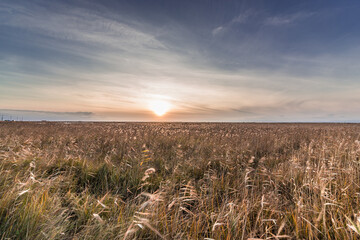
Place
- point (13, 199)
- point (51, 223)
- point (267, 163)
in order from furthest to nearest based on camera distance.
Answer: point (267, 163) → point (13, 199) → point (51, 223)

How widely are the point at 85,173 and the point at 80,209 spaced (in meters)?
2.15

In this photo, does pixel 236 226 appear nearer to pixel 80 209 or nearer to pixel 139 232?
pixel 139 232

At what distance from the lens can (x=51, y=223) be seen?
218 cm

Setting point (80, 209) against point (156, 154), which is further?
point (156, 154)

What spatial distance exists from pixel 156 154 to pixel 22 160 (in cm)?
399

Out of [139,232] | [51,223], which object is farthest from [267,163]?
[51,223]

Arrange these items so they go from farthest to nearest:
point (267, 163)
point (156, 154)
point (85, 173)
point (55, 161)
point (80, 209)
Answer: point (156, 154) → point (267, 163) → point (55, 161) → point (85, 173) → point (80, 209)

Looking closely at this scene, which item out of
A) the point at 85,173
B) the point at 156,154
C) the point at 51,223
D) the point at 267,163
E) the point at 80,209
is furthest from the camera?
the point at 156,154

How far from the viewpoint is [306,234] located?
2.26 metres

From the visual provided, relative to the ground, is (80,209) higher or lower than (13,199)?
lower

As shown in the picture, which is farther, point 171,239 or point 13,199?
point 13,199

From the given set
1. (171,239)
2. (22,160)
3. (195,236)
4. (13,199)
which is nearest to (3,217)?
(13,199)

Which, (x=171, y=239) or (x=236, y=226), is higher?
(x=236, y=226)

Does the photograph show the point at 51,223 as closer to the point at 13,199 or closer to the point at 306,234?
the point at 13,199
